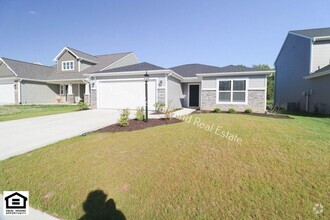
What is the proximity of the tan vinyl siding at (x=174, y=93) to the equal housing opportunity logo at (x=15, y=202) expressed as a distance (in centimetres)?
1098

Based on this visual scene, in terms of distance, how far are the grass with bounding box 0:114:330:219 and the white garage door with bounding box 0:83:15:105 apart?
2193 centimetres

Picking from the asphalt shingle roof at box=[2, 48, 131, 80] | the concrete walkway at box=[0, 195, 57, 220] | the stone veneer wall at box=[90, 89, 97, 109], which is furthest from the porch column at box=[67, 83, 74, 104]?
the concrete walkway at box=[0, 195, 57, 220]

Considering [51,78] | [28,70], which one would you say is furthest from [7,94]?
[51,78]

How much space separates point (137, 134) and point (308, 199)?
4815mm

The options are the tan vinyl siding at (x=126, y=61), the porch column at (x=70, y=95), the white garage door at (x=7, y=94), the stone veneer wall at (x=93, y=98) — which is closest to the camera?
the stone veneer wall at (x=93, y=98)

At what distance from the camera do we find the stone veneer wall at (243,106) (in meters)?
13.0

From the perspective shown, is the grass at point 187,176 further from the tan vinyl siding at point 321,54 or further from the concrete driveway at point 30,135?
the tan vinyl siding at point 321,54

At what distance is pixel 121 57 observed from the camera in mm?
24516

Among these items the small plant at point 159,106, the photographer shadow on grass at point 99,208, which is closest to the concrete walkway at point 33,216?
the photographer shadow on grass at point 99,208

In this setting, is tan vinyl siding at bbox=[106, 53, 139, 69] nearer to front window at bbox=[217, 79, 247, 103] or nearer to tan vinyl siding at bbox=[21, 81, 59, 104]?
tan vinyl siding at bbox=[21, 81, 59, 104]

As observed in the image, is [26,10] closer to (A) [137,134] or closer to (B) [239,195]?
(A) [137,134]

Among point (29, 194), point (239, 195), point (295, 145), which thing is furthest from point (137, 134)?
point (295, 145)

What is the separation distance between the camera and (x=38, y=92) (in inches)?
912

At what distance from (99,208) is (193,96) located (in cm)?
1547
